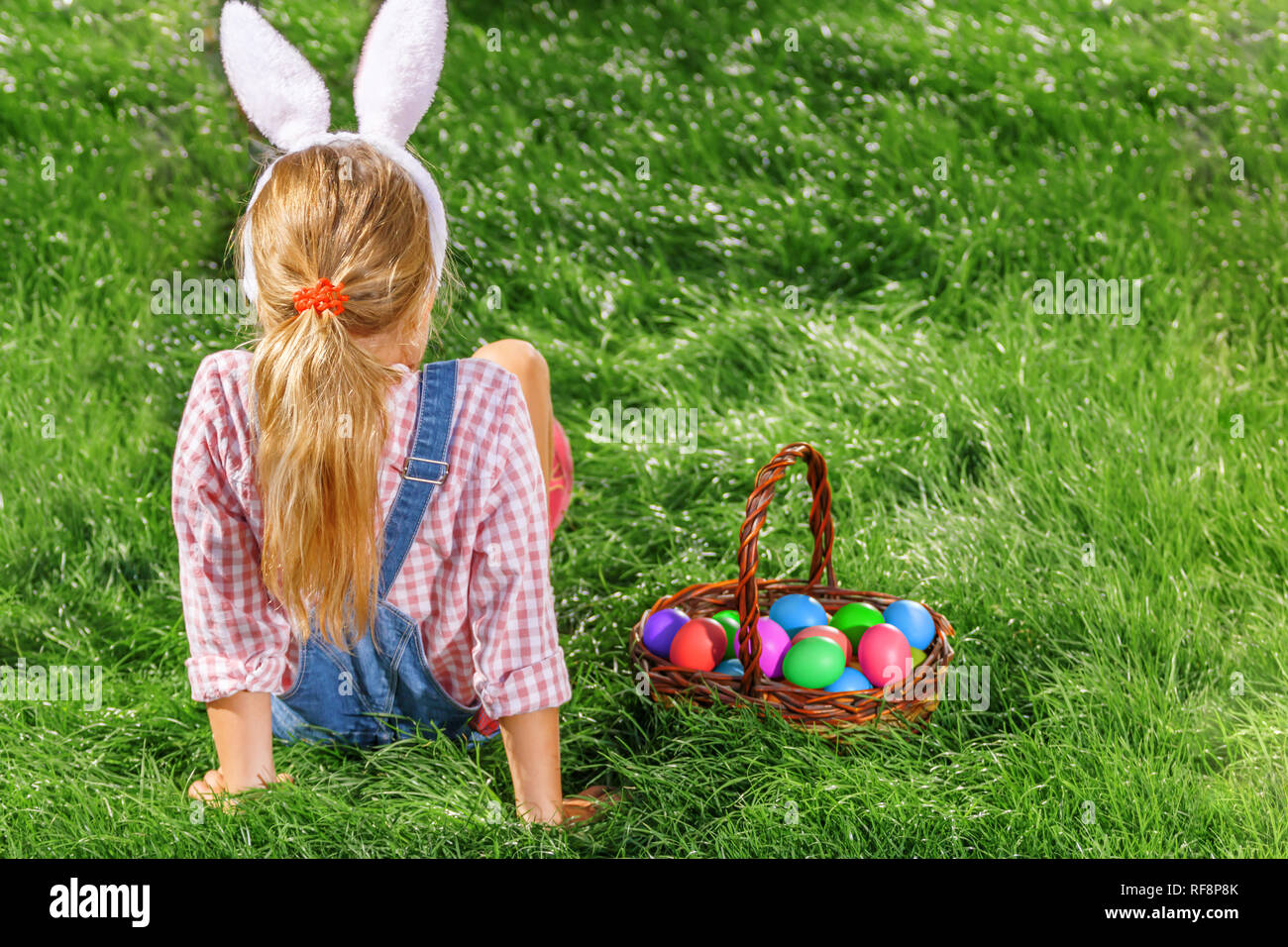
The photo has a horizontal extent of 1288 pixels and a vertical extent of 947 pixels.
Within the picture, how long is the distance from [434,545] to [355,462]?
240mm

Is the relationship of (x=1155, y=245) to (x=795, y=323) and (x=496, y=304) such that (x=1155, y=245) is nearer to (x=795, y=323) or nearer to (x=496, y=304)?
(x=795, y=323)

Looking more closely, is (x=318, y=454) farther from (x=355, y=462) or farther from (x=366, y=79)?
(x=366, y=79)

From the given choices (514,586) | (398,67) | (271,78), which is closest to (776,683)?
(514,586)

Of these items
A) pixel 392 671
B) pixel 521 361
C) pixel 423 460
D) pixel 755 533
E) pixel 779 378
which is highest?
pixel 521 361

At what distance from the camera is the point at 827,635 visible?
102 inches

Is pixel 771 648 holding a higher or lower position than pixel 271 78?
lower

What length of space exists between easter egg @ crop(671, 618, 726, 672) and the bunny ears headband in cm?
99

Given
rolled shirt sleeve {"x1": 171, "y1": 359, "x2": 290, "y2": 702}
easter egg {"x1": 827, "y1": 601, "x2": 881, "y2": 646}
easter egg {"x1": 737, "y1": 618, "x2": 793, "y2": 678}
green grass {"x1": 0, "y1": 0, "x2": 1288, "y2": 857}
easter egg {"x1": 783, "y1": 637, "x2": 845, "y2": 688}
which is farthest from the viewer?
easter egg {"x1": 827, "y1": 601, "x2": 881, "y2": 646}

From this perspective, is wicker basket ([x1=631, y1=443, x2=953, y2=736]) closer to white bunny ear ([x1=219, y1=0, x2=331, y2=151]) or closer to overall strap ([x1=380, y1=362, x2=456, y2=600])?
overall strap ([x1=380, y1=362, x2=456, y2=600])

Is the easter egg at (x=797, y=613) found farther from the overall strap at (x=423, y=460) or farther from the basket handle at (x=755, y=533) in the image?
the overall strap at (x=423, y=460)

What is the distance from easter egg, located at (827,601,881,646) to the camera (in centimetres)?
272

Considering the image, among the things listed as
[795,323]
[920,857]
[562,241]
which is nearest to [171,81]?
[562,241]

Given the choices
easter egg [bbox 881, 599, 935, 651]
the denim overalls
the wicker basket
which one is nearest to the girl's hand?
the denim overalls

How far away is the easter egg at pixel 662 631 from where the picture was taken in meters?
2.68
